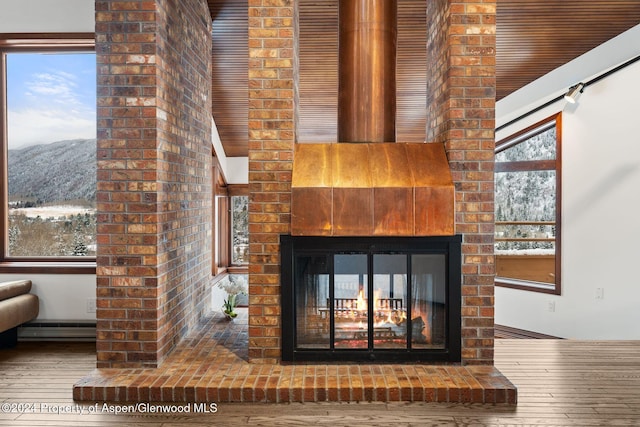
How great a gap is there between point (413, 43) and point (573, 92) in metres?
1.66

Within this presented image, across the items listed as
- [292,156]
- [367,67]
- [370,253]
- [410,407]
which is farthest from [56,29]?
[410,407]

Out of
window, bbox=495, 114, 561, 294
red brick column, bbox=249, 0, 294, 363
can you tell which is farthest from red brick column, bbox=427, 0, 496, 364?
window, bbox=495, 114, 561, 294

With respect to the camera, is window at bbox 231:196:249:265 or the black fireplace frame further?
window at bbox 231:196:249:265

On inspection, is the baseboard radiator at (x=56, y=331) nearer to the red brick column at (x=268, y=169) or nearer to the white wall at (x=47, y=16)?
the red brick column at (x=268, y=169)

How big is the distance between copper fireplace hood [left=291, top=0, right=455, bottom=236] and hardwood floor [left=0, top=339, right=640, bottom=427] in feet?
3.45

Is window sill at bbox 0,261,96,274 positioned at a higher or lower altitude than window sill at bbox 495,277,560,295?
higher

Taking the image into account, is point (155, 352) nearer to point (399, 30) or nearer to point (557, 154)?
point (399, 30)

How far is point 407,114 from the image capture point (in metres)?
5.90

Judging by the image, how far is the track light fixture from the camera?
4.94 m

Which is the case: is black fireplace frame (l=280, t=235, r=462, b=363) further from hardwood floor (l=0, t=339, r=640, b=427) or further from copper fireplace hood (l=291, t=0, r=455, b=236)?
hardwood floor (l=0, t=339, r=640, b=427)

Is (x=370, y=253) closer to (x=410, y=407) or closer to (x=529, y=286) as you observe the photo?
(x=410, y=407)

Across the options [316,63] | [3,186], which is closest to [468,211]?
[316,63]

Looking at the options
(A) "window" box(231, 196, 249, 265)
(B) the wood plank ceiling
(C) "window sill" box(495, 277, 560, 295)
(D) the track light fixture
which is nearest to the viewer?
(B) the wood plank ceiling

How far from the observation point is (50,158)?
4.50 m
